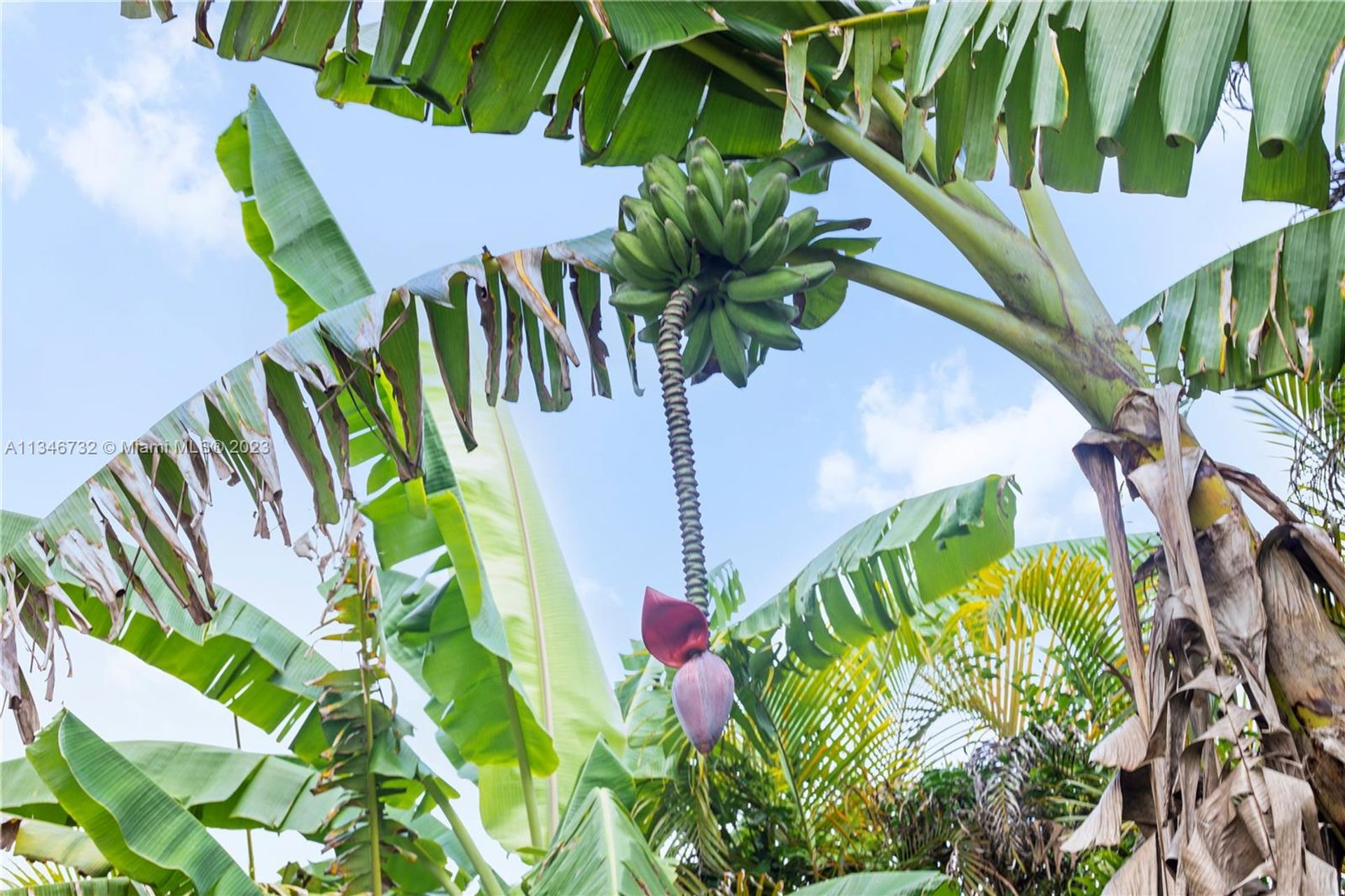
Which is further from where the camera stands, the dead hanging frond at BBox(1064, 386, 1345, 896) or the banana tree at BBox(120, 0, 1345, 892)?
the banana tree at BBox(120, 0, 1345, 892)

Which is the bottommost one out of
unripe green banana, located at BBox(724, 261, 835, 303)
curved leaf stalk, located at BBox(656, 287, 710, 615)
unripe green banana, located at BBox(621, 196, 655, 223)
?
curved leaf stalk, located at BBox(656, 287, 710, 615)

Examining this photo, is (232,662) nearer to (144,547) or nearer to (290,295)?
(290,295)

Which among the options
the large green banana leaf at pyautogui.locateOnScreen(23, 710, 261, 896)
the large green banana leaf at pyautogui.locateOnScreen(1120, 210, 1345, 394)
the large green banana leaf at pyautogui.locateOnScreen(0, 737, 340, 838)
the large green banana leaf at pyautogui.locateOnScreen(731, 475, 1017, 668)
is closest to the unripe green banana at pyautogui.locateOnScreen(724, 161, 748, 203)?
the large green banana leaf at pyautogui.locateOnScreen(1120, 210, 1345, 394)

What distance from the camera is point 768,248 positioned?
6.82 feet

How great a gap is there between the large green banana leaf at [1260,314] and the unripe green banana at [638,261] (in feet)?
2.97

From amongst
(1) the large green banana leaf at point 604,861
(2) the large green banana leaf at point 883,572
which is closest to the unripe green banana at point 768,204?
(1) the large green banana leaf at point 604,861

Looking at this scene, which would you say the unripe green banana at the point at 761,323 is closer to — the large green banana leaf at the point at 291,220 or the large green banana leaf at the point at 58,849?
the large green banana leaf at the point at 291,220

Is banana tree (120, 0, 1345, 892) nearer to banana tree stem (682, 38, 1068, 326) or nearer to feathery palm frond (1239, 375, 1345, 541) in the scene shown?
banana tree stem (682, 38, 1068, 326)

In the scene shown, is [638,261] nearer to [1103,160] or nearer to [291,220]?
[1103,160]

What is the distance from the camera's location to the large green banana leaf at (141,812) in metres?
2.64

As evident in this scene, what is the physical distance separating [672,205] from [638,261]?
0.40 feet

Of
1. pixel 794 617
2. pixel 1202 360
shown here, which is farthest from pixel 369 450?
pixel 1202 360

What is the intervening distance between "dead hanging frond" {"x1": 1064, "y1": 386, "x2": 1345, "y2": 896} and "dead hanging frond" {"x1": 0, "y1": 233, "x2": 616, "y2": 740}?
41.5 inches

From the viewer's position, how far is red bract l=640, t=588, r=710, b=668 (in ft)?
4.40
